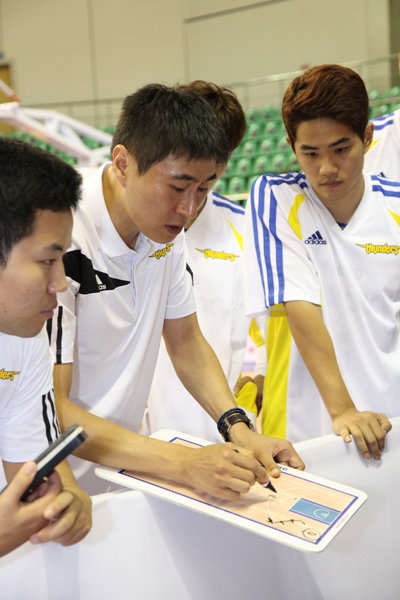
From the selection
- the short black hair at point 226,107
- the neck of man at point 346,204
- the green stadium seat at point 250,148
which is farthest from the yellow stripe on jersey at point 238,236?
the green stadium seat at point 250,148

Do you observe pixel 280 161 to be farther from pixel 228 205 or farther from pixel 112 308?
pixel 112 308

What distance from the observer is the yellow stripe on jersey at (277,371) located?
1712 mm

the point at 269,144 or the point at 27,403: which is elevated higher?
the point at 269,144

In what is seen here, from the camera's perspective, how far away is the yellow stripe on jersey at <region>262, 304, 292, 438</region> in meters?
1.71

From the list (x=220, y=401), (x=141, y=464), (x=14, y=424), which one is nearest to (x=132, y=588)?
(x=141, y=464)

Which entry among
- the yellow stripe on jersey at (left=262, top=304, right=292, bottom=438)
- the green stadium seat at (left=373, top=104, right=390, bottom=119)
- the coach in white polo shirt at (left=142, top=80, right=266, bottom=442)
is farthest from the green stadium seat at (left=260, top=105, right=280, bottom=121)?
the yellow stripe on jersey at (left=262, top=304, right=292, bottom=438)

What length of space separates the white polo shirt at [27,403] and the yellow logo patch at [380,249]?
89 cm

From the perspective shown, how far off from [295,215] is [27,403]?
2.87 feet

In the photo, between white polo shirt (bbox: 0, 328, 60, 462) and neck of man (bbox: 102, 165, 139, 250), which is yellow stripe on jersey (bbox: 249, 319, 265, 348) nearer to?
neck of man (bbox: 102, 165, 139, 250)

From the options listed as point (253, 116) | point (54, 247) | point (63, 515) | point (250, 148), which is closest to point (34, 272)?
point (54, 247)

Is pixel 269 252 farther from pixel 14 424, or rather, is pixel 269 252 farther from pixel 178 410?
pixel 14 424

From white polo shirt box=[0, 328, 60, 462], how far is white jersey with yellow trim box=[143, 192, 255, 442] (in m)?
0.79

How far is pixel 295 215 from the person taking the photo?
1672 millimetres

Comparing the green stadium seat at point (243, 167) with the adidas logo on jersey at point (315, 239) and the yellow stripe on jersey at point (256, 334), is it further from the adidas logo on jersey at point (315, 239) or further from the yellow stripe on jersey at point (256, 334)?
the adidas logo on jersey at point (315, 239)
